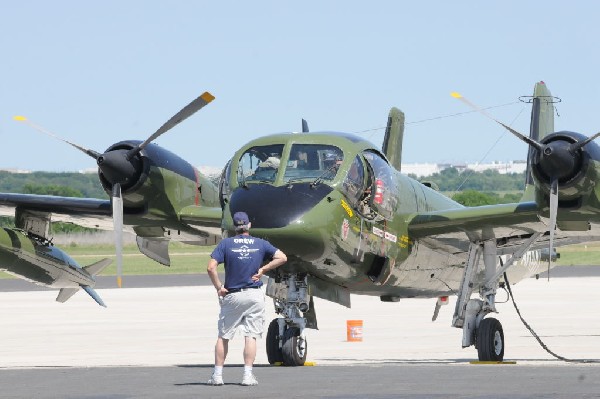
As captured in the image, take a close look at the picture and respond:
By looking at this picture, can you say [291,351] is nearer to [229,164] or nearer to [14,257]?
[229,164]

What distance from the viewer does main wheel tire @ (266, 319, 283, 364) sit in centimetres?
1970

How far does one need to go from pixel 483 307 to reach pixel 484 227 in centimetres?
144

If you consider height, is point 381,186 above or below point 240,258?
above

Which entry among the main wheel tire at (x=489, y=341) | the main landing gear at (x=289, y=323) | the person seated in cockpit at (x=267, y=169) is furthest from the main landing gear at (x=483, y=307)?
the person seated in cockpit at (x=267, y=169)

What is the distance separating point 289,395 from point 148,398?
1554mm

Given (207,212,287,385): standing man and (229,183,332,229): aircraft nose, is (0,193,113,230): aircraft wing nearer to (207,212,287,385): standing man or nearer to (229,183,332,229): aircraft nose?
(229,183,332,229): aircraft nose

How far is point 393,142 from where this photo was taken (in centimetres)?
2872

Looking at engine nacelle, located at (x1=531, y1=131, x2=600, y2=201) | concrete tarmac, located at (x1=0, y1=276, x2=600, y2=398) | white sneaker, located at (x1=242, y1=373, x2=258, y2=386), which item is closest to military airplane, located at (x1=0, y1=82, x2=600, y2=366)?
engine nacelle, located at (x1=531, y1=131, x2=600, y2=201)

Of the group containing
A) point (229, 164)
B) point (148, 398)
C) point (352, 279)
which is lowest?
point (148, 398)

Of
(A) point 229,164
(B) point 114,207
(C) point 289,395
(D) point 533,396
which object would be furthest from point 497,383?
(B) point 114,207

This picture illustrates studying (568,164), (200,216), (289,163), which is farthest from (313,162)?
(200,216)

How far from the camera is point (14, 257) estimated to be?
2594 cm

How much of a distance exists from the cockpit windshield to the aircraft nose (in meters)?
0.27

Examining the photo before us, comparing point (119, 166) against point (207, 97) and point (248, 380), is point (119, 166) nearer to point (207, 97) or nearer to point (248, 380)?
point (207, 97)
